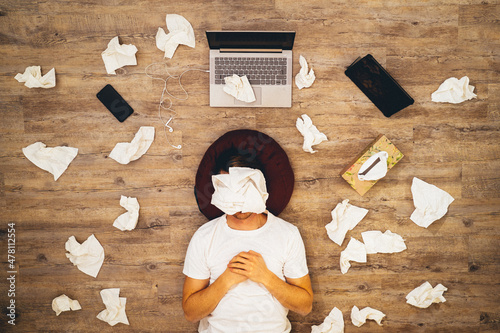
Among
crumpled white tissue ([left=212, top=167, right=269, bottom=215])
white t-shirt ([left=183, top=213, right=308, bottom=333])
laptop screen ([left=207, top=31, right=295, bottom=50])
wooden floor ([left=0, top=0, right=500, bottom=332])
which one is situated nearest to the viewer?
crumpled white tissue ([left=212, top=167, right=269, bottom=215])

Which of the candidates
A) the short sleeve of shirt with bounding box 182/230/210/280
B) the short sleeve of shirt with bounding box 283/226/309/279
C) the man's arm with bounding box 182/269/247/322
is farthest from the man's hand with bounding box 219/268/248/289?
the short sleeve of shirt with bounding box 283/226/309/279

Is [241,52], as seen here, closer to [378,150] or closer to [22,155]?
[378,150]

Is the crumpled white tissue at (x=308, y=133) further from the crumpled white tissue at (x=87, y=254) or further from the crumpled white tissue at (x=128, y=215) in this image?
the crumpled white tissue at (x=87, y=254)

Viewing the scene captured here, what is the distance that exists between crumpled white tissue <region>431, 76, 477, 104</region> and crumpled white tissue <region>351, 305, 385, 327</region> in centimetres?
126

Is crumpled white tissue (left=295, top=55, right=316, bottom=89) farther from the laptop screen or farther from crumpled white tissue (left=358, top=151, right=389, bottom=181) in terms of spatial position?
crumpled white tissue (left=358, top=151, right=389, bottom=181)

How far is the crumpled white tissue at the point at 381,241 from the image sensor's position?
1.84 metres

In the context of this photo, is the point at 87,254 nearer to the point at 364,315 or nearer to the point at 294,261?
the point at 294,261

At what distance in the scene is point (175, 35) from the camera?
5.80 ft

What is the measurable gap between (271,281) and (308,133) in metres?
0.81

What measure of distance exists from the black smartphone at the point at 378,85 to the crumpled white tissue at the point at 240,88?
551 millimetres

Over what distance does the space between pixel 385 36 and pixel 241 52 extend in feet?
2.66

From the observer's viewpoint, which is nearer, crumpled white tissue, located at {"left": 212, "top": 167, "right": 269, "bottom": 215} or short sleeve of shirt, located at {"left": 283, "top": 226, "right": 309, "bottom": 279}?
crumpled white tissue, located at {"left": 212, "top": 167, "right": 269, "bottom": 215}

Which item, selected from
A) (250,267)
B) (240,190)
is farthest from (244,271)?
(240,190)

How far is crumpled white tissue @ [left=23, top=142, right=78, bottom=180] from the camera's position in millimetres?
1825
